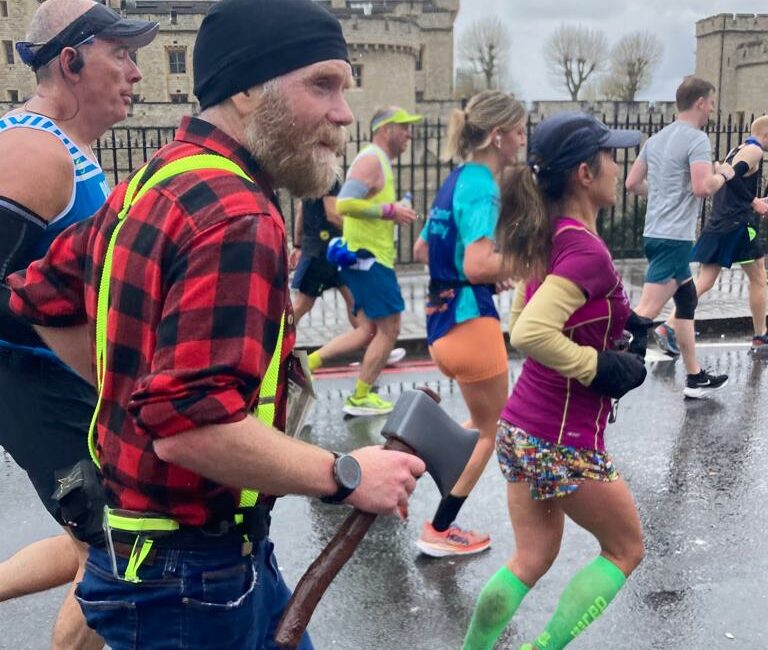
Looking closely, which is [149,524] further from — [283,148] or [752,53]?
[752,53]

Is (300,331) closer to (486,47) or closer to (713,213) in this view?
(713,213)

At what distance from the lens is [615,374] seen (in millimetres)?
2539

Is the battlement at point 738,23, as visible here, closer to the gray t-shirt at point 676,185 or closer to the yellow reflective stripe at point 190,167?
the gray t-shirt at point 676,185

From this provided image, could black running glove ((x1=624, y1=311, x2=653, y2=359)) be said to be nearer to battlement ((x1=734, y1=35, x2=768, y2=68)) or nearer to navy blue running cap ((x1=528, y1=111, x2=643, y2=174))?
navy blue running cap ((x1=528, y1=111, x2=643, y2=174))

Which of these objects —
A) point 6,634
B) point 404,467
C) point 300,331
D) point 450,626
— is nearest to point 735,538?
point 450,626

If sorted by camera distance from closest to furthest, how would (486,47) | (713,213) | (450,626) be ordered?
(450,626), (713,213), (486,47)

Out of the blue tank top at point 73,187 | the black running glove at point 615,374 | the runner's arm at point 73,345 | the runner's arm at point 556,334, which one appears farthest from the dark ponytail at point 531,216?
the runner's arm at point 73,345

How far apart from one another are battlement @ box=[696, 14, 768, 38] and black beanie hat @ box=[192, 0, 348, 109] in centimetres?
6882

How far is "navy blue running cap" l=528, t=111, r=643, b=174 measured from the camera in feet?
8.79

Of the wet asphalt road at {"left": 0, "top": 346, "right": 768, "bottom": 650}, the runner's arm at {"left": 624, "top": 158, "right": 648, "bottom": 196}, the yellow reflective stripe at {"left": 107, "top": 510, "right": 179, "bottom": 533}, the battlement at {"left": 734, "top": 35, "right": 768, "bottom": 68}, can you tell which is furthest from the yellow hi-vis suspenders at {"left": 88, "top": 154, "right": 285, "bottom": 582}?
the battlement at {"left": 734, "top": 35, "right": 768, "bottom": 68}

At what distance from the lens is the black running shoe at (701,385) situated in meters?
5.95

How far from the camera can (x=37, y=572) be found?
282cm

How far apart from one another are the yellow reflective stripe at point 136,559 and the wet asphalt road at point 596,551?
1.75 m

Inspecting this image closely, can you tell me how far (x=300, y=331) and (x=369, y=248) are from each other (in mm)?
2697
